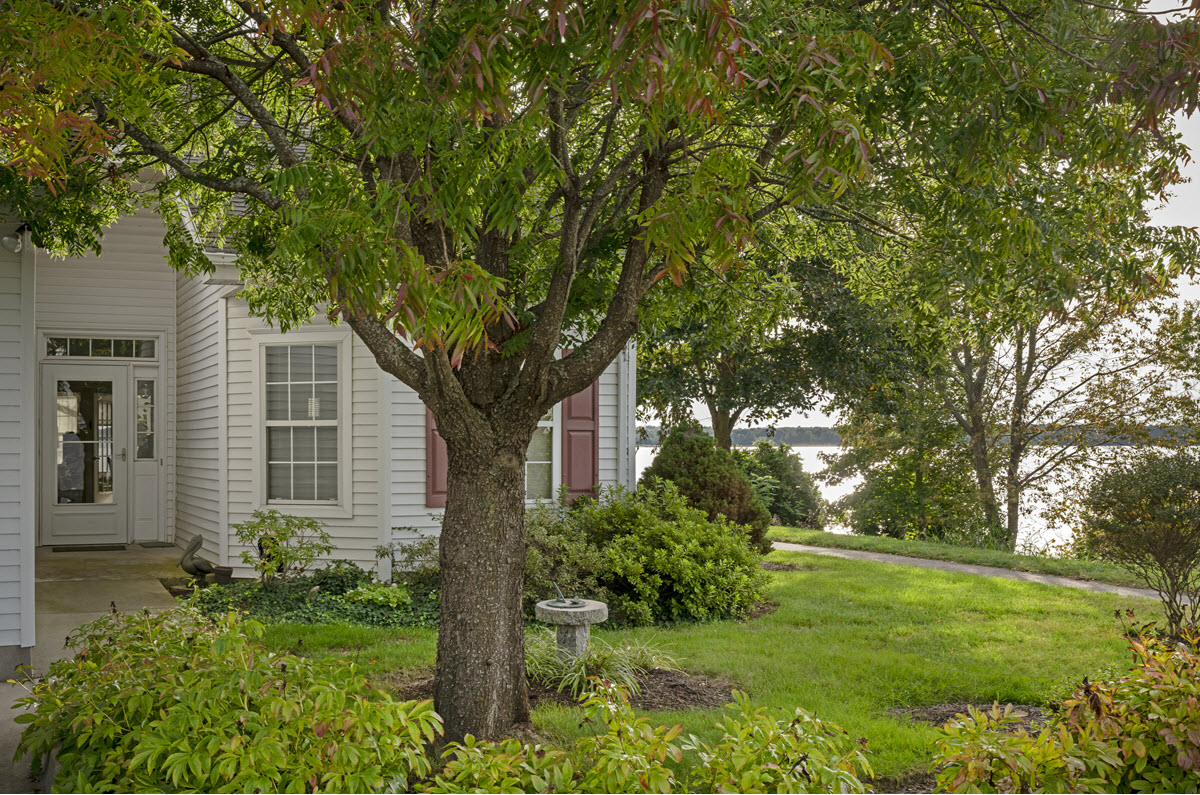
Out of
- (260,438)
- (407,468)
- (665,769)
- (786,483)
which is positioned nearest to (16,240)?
(260,438)

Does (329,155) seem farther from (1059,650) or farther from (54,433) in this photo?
(54,433)

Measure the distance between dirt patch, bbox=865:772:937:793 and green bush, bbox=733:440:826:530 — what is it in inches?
580

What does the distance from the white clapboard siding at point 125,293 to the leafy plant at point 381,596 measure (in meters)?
5.64

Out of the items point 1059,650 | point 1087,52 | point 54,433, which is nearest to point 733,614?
point 1059,650

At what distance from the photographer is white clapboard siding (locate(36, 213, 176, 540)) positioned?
12352 mm

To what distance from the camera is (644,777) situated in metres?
2.76

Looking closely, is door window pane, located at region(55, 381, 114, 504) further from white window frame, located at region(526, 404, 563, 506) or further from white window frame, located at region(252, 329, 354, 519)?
white window frame, located at region(526, 404, 563, 506)

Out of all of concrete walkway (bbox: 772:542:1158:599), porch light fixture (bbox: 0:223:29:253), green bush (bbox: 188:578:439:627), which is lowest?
concrete walkway (bbox: 772:542:1158:599)

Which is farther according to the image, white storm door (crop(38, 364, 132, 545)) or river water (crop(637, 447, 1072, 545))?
river water (crop(637, 447, 1072, 545))

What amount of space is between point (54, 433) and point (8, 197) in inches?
305

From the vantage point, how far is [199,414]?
11891 mm

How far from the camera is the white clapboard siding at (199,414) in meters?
11.0

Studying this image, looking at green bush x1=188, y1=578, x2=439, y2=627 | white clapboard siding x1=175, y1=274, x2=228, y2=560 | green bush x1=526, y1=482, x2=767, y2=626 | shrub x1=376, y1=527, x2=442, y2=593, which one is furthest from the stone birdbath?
white clapboard siding x1=175, y1=274, x2=228, y2=560

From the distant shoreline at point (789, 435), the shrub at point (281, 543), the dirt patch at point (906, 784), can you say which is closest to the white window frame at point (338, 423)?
the shrub at point (281, 543)
